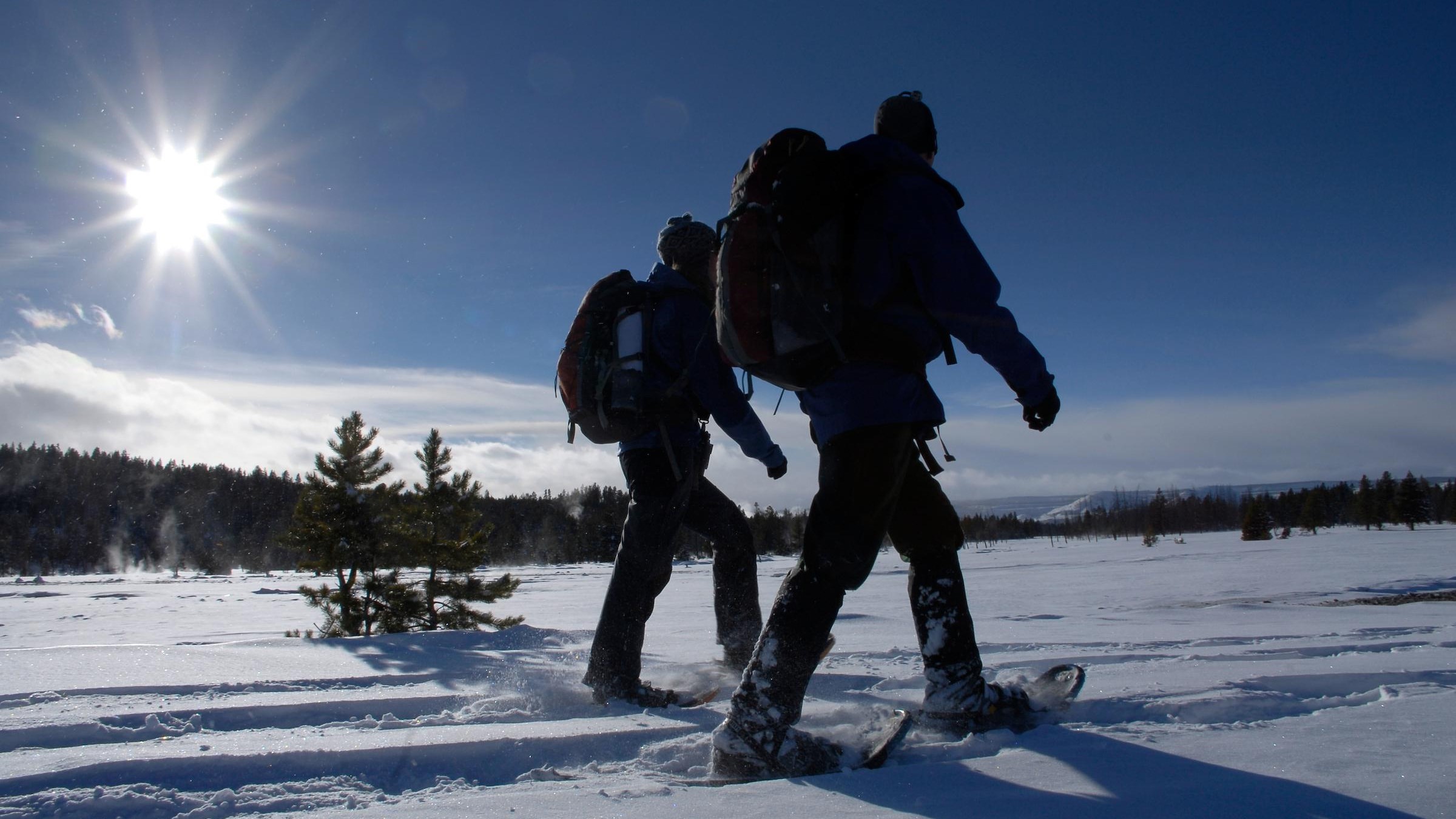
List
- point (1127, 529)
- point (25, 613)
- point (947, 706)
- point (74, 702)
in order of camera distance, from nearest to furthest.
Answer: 1. point (947, 706)
2. point (74, 702)
3. point (25, 613)
4. point (1127, 529)

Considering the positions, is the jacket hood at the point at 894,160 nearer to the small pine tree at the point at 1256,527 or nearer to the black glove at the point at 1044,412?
the black glove at the point at 1044,412

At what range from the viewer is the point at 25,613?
47.4 feet

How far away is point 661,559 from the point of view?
8.99 ft

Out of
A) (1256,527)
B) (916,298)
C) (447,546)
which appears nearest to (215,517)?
(447,546)

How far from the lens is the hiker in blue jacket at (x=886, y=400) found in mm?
1688

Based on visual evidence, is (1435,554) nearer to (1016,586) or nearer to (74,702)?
(1016,586)

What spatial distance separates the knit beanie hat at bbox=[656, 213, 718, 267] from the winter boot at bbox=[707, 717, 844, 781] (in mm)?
1912

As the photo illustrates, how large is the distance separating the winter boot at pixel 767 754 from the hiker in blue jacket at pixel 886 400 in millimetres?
24

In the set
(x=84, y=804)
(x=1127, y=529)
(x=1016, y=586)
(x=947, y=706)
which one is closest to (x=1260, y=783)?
(x=947, y=706)

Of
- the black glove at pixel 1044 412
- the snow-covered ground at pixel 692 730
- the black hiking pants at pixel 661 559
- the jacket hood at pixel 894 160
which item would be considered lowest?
the snow-covered ground at pixel 692 730

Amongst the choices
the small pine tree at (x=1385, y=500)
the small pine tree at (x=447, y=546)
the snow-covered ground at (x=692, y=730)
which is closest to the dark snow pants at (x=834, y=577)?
the snow-covered ground at (x=692, y=730)

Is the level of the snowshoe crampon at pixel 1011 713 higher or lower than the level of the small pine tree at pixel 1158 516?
higher

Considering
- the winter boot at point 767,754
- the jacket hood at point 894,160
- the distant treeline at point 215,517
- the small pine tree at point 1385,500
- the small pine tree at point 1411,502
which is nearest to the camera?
the winter boot at point 767,754

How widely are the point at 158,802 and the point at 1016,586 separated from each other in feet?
29.9
